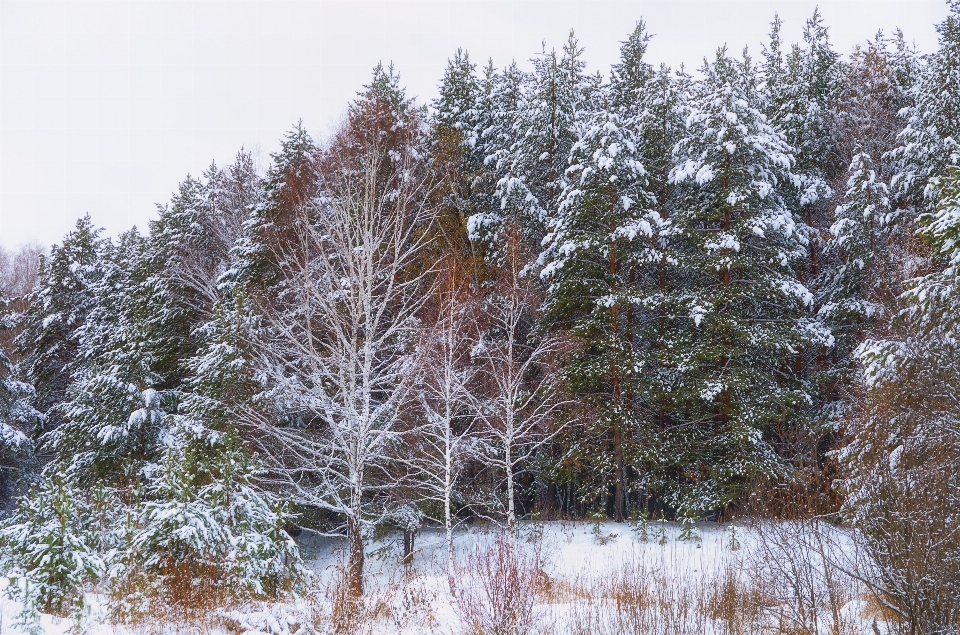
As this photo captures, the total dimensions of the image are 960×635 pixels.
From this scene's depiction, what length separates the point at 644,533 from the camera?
1611 cm

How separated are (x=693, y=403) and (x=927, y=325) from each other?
11173mm

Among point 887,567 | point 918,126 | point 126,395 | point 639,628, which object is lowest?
point 639,628

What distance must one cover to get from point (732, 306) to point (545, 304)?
5257 millimetres

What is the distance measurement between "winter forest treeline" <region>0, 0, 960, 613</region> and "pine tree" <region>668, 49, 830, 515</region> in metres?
0.09

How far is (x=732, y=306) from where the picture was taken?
687 inches

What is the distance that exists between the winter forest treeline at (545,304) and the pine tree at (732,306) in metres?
0.09

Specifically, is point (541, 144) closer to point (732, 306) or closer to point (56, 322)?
point (732, 306)

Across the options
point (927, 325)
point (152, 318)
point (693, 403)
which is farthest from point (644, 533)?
point (152, 318)

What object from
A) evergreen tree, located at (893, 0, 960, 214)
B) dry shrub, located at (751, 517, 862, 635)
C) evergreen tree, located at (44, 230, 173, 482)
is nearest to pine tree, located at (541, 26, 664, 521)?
evergreen tree, located at (893, 0, 960, 214)

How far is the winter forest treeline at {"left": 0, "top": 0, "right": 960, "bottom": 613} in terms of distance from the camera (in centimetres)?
1434

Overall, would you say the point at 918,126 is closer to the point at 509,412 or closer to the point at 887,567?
the point at 509,412

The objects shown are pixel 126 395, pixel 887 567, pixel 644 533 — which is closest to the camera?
pixel 887 567

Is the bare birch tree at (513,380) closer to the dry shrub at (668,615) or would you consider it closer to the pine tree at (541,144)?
the pine tree at (541,144)

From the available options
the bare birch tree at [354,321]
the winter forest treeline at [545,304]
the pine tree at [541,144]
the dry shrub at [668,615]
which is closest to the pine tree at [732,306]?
the winter forest treeline at [545,304]
